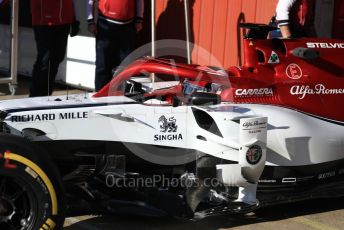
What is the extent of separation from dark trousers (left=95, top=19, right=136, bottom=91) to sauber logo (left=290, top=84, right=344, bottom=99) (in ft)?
12.0

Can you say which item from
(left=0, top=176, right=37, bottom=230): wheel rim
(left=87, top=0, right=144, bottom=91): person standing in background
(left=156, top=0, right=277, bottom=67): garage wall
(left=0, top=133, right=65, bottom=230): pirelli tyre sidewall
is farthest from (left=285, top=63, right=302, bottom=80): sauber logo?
(left=87, top=0, right=144, bottom=91): person standing in background

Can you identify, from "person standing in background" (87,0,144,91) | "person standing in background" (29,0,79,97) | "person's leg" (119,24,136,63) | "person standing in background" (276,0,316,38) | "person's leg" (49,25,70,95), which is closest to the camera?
"person standing in background" (276,0,316,38)

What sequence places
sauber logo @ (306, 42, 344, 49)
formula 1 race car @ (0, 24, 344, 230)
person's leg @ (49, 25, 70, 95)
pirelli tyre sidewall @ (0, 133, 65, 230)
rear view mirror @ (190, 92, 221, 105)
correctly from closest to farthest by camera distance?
1. pirelli tyre sidewall @ (0, 133, 65, 230)
2. formula 1 race car @ (0, 24, 344, 230)
3. rear view mirror @ (190, 92, 221, 105)
4. sauber logo @ (306, 42, 344, 49)
5. person's leg @ (49, 25, 70, 95)

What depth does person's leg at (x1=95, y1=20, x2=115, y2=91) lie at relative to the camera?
813cm

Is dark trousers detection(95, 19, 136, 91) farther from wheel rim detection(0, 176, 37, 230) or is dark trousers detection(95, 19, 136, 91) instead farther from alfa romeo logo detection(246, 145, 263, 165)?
wheel rim detection(0, 176, 37, 230)

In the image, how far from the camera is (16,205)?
392 cm

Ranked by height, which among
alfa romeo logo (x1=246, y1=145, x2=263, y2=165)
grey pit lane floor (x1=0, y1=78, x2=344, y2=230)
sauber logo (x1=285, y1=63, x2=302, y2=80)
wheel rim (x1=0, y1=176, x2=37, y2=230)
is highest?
sauber logo (x1=285, y1=63, x2=302, y2=80)

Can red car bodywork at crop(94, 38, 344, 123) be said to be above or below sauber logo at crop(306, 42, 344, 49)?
below

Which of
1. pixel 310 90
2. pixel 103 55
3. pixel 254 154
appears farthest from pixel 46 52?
pixel 254 154

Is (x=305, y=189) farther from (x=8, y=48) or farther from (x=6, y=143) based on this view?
(x=8, y=48)

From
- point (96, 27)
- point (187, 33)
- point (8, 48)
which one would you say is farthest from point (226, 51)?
point (8, 48)

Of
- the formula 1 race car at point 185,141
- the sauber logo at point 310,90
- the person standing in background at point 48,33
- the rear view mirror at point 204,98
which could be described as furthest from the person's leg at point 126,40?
the rear view mirror at point 204,98

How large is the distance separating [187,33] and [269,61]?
12.3 feet

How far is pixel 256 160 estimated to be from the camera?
14.7 feet
